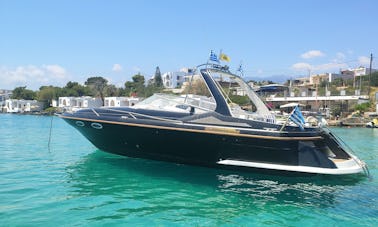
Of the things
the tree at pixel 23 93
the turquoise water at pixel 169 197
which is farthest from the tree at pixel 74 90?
the turquoise water at pixel 169 197

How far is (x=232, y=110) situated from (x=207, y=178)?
97.2 inches

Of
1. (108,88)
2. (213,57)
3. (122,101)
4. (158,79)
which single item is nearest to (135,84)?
(108,88)

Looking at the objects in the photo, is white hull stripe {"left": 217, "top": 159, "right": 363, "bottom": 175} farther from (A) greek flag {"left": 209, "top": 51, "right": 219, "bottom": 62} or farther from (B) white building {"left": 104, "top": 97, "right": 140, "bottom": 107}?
(B) white building {"left": 104, "top": 97, "right": 140, "bottom": 107}

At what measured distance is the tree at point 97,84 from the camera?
106 metres

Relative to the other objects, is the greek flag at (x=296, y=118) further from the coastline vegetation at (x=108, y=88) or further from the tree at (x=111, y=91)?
the tree at (x=111, y=91)

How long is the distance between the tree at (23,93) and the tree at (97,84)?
62.2 feet

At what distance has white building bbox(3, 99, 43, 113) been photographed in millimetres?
104575

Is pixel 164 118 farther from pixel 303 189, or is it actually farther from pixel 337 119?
pixel 337 119

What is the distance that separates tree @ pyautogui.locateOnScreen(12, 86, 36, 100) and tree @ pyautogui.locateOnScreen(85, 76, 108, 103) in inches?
746

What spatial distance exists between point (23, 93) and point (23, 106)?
12.9m

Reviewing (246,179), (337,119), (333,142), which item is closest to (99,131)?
(246,179)

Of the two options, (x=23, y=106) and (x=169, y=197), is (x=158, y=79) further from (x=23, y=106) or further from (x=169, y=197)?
(x=169, y=197)

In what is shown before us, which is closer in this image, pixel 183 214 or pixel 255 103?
pixel 183 214

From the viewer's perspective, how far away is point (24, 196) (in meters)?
7.74
